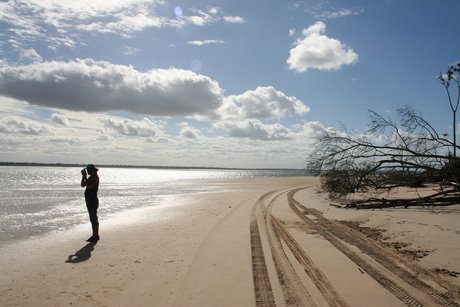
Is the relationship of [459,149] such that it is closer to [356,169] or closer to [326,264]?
[356,169]

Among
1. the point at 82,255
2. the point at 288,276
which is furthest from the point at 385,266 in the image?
the point at 82,255

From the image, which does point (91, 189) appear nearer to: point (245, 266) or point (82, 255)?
point (82, 255)

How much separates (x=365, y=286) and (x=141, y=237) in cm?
591

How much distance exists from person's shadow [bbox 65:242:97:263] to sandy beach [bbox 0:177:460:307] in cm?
3

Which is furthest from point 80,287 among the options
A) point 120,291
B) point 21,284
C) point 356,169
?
point 356,169

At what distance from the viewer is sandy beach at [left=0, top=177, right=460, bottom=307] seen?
394 cm

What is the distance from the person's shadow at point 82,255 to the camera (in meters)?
5.78

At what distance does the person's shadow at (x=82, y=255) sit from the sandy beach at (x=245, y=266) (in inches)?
1.0

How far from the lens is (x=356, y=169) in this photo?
9.72 metres

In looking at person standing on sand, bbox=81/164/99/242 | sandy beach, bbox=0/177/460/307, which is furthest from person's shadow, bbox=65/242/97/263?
person standing on sand, bbox=81/164/99/242

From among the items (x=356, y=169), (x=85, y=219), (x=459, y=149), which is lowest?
(x=85, y=219)

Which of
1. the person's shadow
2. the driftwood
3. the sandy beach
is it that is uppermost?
the driftwood

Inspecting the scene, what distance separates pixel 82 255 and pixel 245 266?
3.80 m

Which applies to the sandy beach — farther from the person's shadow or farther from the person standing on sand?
the person standing on sand
